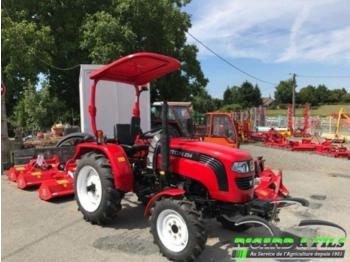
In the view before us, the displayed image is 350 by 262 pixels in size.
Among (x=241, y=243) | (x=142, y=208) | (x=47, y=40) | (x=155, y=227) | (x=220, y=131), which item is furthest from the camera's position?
(x=47, y=40)

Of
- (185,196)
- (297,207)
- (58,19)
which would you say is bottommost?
(297,207)

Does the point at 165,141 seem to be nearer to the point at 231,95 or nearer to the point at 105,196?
the point at 105,196

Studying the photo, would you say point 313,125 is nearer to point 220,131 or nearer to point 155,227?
point 220,131

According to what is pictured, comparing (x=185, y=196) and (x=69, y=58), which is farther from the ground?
(x=69, y=58)

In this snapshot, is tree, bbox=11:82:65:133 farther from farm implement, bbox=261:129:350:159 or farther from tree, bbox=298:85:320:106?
tree, bbox=298:85:320:106

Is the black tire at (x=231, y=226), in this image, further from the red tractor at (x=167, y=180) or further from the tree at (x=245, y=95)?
the tree at (x=245, y=95)

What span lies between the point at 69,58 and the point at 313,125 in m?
16.4

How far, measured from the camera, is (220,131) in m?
12.7

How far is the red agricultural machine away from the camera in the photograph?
436cm

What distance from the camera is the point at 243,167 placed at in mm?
4668

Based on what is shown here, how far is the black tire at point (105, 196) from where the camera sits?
5250 millimetres

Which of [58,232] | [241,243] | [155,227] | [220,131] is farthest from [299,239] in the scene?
[220,131]

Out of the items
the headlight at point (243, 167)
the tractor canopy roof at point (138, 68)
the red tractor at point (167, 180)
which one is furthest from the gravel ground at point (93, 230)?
the tractor canopy roof at point (138, 68)

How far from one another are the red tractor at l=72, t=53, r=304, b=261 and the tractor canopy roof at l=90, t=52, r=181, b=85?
0.01m
